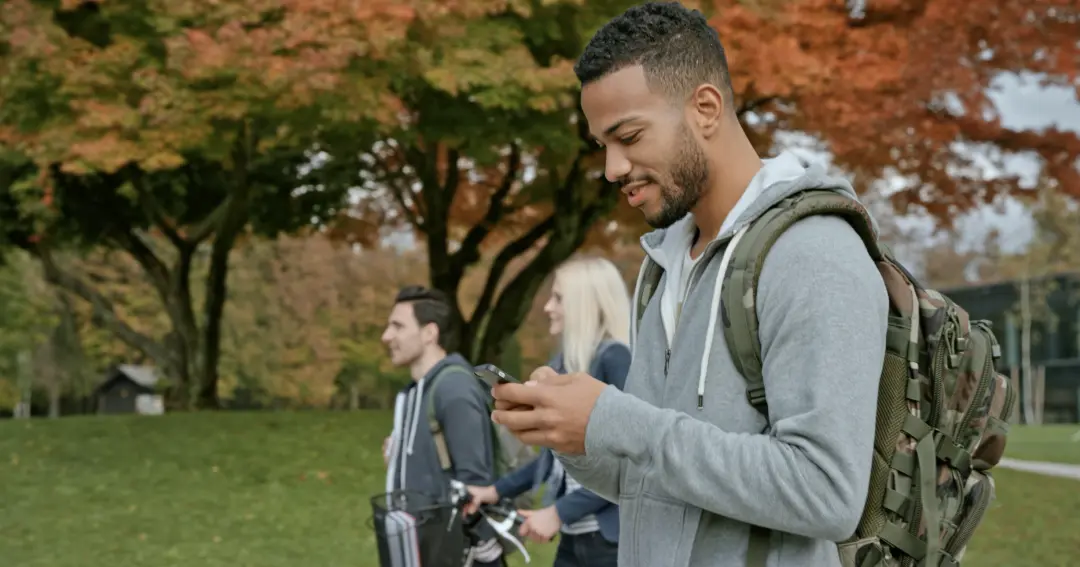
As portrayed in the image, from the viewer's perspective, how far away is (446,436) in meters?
4.89

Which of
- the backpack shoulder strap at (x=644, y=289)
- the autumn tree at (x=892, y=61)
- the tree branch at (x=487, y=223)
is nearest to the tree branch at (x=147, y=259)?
the tree branch at (x=487, y=223)

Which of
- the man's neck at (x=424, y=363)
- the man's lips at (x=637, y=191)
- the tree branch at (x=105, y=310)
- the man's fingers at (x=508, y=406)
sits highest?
the man's lips at (x=637, y=191)

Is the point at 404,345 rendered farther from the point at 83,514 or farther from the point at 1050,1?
the point at 1050,1

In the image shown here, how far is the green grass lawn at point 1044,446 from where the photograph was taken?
22.5 metres

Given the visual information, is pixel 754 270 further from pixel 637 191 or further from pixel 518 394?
pixel 518 394

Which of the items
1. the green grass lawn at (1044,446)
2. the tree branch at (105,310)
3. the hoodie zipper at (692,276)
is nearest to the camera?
the hoodie zipper at (692,276)

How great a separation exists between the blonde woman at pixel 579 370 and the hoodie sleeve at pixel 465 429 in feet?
0.31

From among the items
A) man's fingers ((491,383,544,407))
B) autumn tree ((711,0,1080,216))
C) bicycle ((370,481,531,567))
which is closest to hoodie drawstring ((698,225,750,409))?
man's fingers ((491,383,544,407))

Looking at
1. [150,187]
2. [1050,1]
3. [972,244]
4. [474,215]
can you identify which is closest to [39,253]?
[150,187]

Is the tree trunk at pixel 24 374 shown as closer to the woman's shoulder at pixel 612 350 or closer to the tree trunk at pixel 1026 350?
the tree trunk at pixel 1026 350

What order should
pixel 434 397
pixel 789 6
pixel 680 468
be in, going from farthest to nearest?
pixel 789 6, pixel 434 397, pixel 680 468

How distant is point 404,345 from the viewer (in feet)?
17.3

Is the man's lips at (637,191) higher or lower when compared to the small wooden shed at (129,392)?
higher

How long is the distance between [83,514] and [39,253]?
12.0 m
